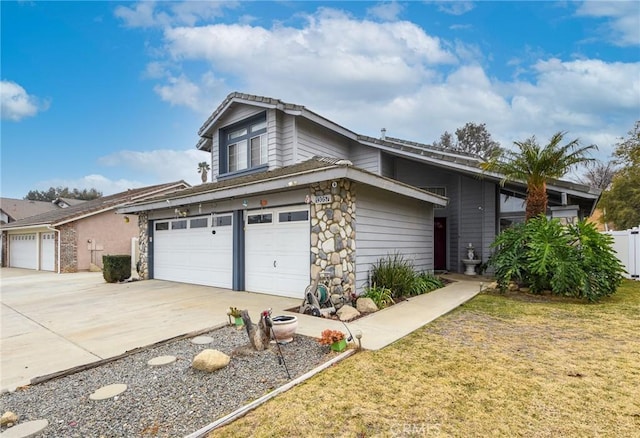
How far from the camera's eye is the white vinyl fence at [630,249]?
10445mm

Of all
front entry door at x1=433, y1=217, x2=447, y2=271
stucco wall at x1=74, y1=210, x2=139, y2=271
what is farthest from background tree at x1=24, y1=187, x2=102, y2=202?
front entry door at x1=433, y1=217, x2=447, y2=271

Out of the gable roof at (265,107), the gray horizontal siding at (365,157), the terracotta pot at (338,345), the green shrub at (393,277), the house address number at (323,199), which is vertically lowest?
the terracotta pot at (338,345)

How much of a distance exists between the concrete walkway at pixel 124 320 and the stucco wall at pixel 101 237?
8.45m

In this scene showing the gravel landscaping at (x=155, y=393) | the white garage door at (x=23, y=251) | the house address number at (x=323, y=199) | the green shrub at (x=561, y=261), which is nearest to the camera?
the gravel landscaping at (x=155, y=393)

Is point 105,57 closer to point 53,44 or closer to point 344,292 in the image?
point 53,44

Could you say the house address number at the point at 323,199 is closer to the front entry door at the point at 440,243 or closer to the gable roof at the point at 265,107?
the gable roof at the point at 265,107

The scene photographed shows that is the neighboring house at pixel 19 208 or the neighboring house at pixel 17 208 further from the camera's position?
the neighboring house at pixel 17 208

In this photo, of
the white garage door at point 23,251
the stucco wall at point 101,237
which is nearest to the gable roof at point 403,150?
the stucco wall at point 101,237

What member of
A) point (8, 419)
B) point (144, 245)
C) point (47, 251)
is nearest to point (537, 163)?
point (8, 419)

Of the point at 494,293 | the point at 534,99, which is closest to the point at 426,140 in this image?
the point at 534,99

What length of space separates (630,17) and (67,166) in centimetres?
2952

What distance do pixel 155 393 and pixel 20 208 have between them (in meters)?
39.4

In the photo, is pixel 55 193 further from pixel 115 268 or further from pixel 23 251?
pixel 115 268

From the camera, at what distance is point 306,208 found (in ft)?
24.2
